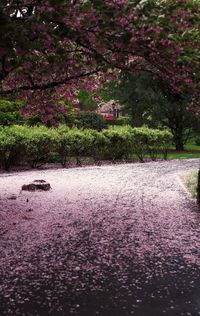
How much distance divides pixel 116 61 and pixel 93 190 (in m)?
5.83

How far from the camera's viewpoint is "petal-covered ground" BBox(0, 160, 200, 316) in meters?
4.97

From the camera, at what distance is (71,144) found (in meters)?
21.5

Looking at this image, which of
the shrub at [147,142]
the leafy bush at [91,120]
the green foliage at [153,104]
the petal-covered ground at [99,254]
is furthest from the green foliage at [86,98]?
the shrub at [147,142]

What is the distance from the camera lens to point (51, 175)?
17.3 m

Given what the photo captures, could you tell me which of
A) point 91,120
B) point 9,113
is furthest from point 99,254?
point 91,120

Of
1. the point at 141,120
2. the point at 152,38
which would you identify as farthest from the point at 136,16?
the point at 141,120

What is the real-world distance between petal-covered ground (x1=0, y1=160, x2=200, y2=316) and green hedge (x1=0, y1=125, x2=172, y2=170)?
568 centimetres

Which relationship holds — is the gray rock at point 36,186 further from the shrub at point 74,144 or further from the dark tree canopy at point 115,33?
the shrub at point 74,144

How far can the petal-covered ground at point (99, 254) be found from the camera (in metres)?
4.97

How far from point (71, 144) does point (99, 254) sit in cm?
1483

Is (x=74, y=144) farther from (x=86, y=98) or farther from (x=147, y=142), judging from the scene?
(x=86, y=98)

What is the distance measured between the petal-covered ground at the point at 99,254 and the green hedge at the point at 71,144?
5.68 m

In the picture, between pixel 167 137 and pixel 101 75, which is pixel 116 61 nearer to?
pixel 101 75

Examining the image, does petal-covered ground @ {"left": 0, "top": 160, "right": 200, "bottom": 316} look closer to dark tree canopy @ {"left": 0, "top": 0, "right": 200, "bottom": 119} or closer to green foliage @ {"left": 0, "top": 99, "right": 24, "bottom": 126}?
dark tree canopy @ {"left": 0, "top": 0, "right": 200, "bottom": 119}
